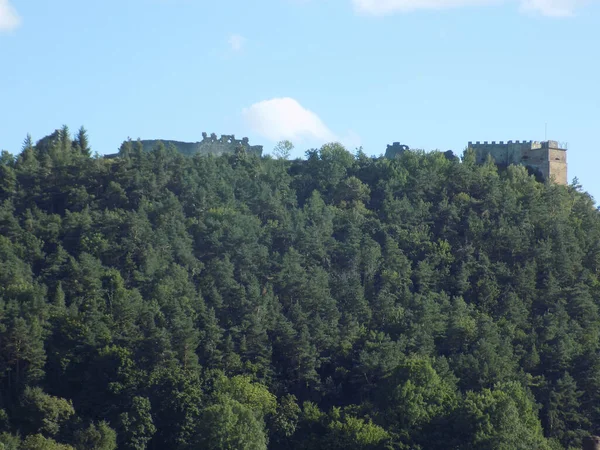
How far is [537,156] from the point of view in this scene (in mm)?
78375

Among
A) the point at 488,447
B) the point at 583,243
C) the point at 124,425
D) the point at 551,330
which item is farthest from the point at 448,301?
the point at 124,425

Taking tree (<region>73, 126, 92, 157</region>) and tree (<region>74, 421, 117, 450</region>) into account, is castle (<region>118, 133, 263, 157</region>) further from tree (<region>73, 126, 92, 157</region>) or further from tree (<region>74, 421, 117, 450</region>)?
tree (<region>74, 421, 117, 450</region>)

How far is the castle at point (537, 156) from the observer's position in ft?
256

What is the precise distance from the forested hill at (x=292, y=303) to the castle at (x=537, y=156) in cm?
180

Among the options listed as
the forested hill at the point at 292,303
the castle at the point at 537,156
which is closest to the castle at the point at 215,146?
the forested hill at the point at 292,303

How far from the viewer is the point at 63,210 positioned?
7075cm

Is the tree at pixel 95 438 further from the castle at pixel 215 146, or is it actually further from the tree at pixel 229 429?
the castle at pixel 215 146

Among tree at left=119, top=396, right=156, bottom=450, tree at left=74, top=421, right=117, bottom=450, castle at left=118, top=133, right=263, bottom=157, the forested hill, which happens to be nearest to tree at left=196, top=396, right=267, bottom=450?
the forested hill

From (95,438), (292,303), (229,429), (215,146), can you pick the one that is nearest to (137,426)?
(95,438)

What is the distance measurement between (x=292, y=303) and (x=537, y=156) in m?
23.0

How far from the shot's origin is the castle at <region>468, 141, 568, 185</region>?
256ft

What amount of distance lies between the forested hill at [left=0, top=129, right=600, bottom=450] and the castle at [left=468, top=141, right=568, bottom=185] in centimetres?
180

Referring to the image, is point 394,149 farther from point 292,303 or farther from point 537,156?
point 292,303

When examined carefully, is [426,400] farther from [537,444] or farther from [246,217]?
[246,217]
